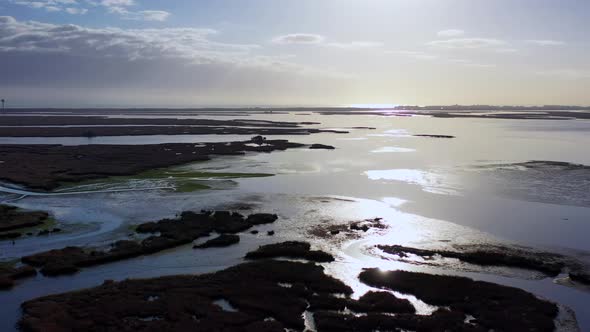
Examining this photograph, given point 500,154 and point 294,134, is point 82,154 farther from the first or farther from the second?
point 500,154

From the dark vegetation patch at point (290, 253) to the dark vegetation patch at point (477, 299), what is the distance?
2.85 metres

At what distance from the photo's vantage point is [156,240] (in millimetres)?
25375

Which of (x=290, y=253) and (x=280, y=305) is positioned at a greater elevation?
(x=290, y=253)

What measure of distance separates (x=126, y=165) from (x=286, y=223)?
29.8 m

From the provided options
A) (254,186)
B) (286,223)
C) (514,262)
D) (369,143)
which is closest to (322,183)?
(254,186)

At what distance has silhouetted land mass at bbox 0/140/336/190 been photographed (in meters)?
46.1

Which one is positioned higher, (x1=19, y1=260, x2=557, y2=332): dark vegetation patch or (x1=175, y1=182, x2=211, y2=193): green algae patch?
(x1=175, y1=182, x2=211, y2=193): green algae patch

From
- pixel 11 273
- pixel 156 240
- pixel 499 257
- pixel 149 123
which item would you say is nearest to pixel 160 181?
pixel 156 240

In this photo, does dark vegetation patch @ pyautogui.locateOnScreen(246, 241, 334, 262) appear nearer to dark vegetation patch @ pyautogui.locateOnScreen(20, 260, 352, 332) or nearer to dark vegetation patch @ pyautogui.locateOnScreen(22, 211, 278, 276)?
dark vegetation patch @ pyautogui.locateOnScreen(20, 260, 352, 332)

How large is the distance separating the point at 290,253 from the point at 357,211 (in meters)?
9.82

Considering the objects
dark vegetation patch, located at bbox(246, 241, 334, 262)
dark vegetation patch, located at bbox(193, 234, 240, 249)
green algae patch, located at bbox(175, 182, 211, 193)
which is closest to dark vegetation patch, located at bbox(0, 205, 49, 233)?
green algae patch, located at bbox(175, 182, 211, 193)

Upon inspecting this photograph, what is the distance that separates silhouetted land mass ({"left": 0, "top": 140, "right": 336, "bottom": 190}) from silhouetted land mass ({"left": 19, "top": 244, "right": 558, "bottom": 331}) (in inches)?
1053

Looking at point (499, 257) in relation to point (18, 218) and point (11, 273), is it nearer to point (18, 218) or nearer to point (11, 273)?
point (11, 273)

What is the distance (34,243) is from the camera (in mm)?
25375
